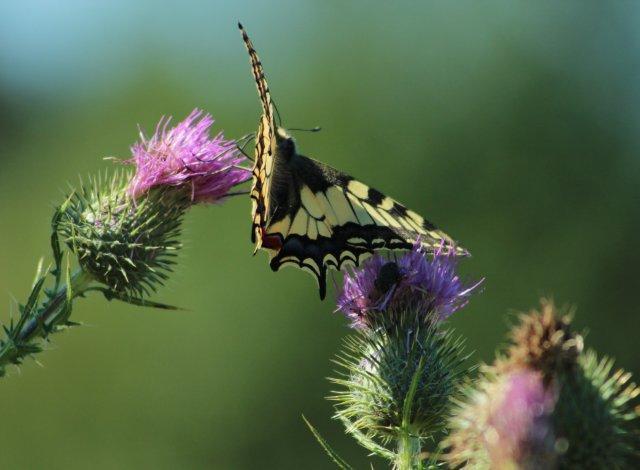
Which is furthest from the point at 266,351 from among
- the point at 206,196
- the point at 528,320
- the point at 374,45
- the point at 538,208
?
the point at 528,320

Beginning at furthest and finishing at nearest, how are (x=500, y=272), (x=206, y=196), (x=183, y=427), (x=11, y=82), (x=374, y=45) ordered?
(x=11, y=82)
(x=374, y=45)
(x=500, y=272)
(x=183, y=427)
(x=206, y=196)

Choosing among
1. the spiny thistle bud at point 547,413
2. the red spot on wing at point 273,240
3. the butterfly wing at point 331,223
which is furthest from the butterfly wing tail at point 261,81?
the spiny thistle bud at point 547,413

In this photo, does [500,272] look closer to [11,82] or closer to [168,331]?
[168,331]

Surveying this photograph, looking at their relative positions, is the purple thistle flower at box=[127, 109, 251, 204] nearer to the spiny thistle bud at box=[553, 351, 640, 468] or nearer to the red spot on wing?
the red spot on wing

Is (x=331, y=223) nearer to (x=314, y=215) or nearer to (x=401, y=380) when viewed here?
(x=314, y=215)

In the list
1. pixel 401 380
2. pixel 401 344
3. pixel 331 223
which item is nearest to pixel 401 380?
pixel 401 380

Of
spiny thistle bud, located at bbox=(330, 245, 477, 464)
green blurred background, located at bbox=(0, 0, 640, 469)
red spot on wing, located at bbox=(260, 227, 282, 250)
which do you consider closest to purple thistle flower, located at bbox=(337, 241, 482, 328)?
spiny thistle bud, located at bbox=(330, 245, 477, 464)

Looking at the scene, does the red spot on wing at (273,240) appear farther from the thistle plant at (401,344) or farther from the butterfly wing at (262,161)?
the thistle plant at (401,344)
